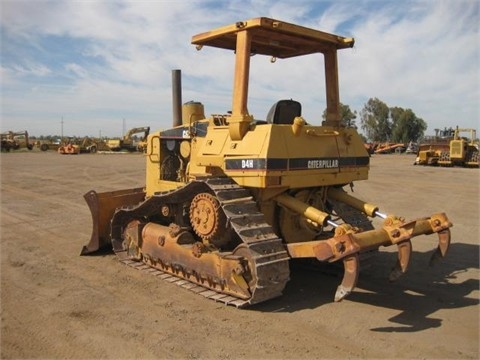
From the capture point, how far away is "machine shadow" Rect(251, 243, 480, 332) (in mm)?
5395

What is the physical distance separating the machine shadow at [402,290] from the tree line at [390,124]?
70153mm

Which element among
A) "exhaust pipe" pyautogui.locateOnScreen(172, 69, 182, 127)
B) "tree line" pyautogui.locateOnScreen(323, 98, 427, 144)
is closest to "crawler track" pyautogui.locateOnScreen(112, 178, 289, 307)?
"exhaust pipe" pyautogui.locateOnScreen(172, 69, 182, 127)

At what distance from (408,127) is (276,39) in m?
73.1

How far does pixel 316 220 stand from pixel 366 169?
1817mm

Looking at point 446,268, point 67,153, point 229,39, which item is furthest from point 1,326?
point 67,153

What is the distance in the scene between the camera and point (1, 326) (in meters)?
4.91

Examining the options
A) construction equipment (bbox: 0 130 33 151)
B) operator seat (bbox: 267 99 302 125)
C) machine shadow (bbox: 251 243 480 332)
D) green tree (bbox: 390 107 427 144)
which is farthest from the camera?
green tree (bbox: 390 107 427 144)

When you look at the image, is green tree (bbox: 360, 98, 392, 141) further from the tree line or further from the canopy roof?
the canopy roof

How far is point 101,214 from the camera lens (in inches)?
319

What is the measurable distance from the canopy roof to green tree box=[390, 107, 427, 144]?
7116cm

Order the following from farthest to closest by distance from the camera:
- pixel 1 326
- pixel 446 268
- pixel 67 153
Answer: pixel 67 153, pixel 446 268, pixel 1 326

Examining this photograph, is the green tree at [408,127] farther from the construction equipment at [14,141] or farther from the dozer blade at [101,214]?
the dozer blade at [101,214]

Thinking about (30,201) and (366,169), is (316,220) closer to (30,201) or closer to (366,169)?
(366,169)

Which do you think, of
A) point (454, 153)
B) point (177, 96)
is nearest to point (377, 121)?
point (454, 153)
